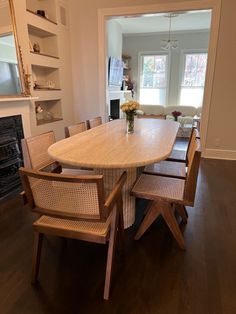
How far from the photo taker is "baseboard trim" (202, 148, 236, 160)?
392 centimetres

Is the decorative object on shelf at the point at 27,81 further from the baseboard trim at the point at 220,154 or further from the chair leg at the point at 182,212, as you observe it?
the baseboard trim at the point at 220,154

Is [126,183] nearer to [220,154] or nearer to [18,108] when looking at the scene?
[18,108]

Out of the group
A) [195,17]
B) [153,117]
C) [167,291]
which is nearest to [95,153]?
[167,291]

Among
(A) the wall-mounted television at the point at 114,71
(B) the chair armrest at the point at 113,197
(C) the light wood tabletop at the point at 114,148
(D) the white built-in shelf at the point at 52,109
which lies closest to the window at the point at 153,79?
(A) the wall-mounted television at the point at 114,71

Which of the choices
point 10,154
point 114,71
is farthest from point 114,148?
point 114,71

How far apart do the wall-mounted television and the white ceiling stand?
2.99 feet

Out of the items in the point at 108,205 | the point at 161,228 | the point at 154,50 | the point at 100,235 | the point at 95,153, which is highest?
the point at 154,50

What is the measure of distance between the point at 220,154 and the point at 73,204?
347 cm

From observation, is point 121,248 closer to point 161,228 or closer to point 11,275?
point 161,228

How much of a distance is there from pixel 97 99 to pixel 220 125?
2.23 m

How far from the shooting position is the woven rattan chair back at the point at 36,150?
1.66 m

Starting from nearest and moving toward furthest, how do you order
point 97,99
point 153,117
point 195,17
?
point 153,117, point 97,99, point 195,17

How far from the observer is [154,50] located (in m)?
7.11

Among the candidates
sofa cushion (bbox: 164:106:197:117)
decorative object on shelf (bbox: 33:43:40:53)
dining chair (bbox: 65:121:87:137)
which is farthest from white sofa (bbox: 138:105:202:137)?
dining chair (bbox: 65:121:87:137)
